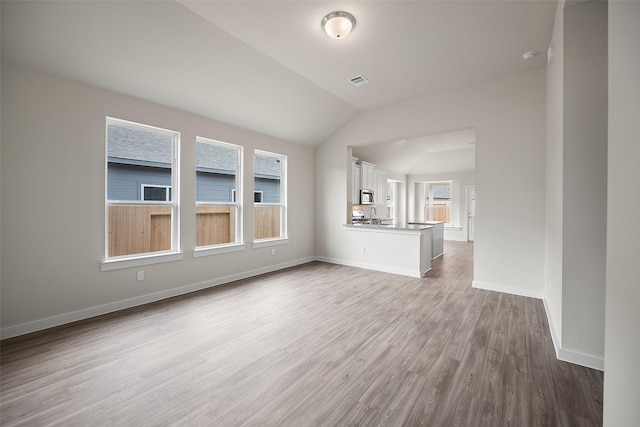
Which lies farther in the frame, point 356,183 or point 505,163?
point 356,183

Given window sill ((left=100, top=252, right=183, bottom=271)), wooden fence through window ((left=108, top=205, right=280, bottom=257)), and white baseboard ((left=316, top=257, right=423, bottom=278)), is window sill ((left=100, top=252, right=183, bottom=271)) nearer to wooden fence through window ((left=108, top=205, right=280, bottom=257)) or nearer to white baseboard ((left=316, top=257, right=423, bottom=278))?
wooden fence through window ((left=108, top=205, right=280, bottom=257))

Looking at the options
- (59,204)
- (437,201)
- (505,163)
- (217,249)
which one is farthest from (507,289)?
(437,201)

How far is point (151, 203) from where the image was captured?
372cm

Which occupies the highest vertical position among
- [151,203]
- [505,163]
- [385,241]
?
[505,163]

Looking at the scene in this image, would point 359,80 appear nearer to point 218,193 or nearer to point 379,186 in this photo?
point 218,193

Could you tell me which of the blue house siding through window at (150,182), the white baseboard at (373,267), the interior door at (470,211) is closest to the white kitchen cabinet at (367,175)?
the white baseboard at (373,267)

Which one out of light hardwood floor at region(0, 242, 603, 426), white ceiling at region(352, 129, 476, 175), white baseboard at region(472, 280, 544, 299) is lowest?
light hardwood floor at region(0, 242, 603, 426)

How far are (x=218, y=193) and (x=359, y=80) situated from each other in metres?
2.95

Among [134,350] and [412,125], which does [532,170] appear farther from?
[134,350]

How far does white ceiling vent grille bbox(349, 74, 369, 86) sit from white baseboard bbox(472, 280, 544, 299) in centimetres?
361

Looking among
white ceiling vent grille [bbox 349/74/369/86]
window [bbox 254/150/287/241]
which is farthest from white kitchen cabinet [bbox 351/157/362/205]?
white ceiling vent grille [bbox 349/74/369/86]

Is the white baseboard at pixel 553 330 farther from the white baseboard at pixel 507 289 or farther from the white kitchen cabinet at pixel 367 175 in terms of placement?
the white kitchen cabinet at pixel 367 175

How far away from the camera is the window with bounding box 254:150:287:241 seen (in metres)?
5.35

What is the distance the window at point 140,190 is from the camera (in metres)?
3.46
